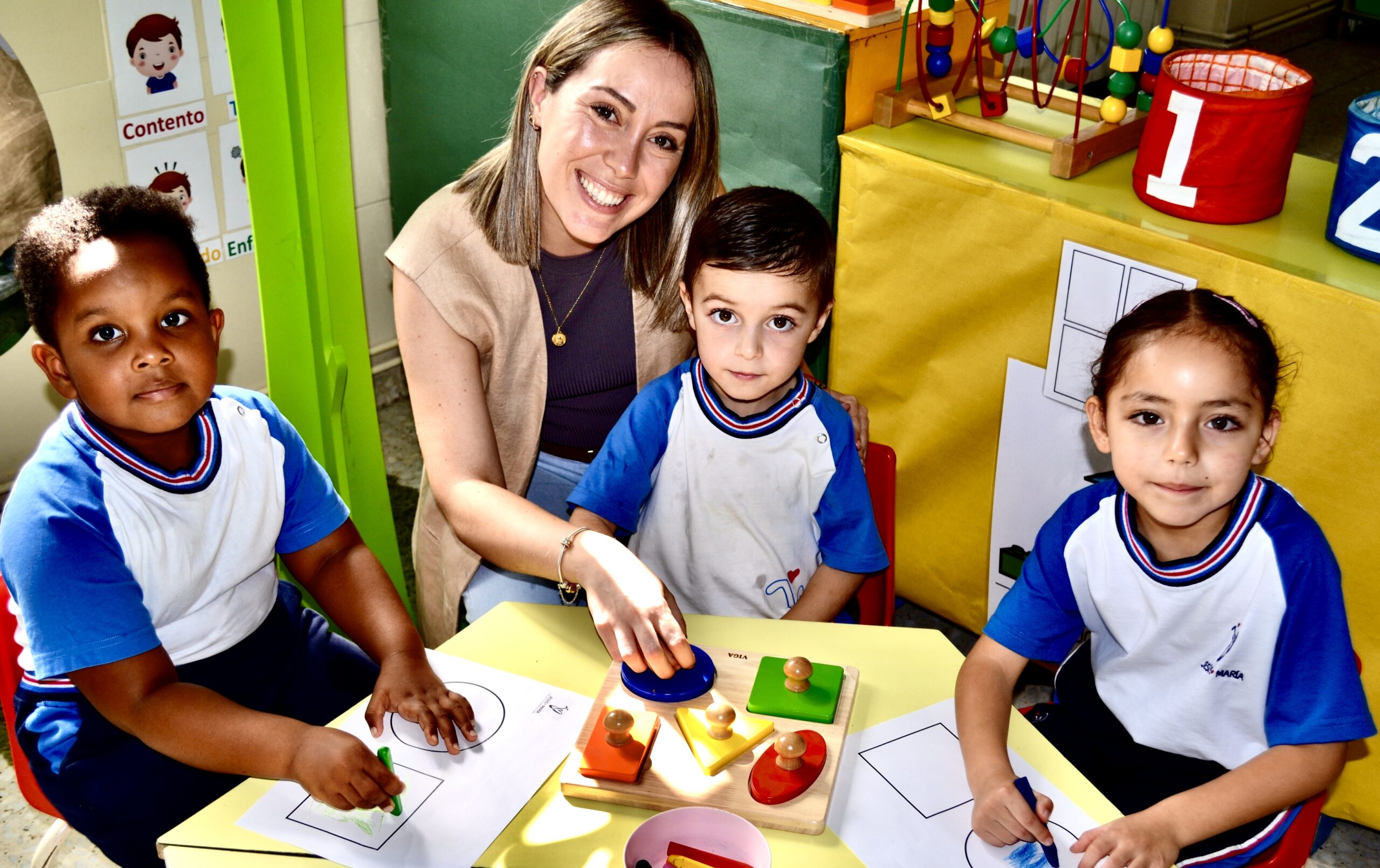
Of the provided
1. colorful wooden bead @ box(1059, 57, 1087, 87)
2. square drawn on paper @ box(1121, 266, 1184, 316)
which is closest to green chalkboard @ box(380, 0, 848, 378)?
colorful wooden bead @ box(1059, 57, 1087, 87)

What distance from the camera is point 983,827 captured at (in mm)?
1103

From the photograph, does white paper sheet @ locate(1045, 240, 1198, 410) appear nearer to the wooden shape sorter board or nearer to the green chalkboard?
the green chalkboard

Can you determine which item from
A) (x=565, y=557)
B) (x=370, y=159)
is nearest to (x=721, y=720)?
(x=565, y=557)

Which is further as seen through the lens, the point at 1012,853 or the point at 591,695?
the point at 591,695

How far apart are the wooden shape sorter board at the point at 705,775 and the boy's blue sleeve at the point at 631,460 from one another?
1.31ft

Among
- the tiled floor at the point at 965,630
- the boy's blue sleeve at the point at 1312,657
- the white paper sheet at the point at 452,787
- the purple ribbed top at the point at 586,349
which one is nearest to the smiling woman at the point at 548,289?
the purple ribbed top at the point at 586,349

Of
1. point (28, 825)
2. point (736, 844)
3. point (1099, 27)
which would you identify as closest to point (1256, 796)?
point (736, 844)

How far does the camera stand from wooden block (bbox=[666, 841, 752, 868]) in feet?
3.44

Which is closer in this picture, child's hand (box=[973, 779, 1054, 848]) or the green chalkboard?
child's hand (box=[973, 779, 1054, 848])

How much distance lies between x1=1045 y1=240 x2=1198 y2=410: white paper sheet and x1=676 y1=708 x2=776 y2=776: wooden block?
879mm

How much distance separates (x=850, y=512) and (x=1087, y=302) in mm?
573

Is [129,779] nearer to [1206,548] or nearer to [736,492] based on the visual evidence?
[736,492]

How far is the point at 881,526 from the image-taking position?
1.71m

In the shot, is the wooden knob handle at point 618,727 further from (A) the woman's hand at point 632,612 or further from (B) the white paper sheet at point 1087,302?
(B) the white paper sheet at point 1087,302
